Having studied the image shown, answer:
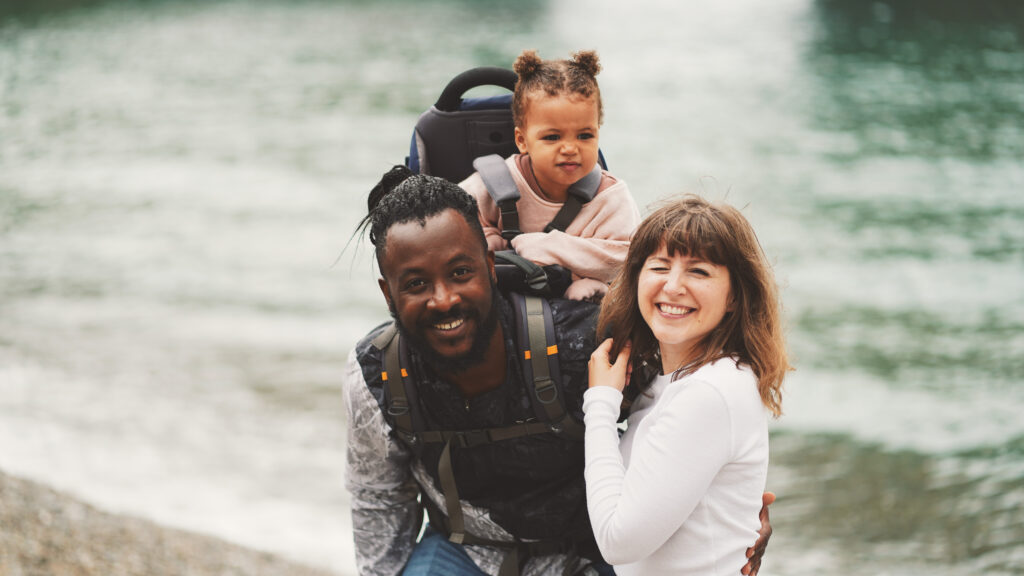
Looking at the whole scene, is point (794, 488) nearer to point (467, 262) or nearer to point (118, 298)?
point (467, 262)

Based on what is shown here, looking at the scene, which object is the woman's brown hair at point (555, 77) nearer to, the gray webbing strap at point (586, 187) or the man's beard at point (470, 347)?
the gray webbing strap at point (586, 187)

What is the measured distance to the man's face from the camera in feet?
8.07

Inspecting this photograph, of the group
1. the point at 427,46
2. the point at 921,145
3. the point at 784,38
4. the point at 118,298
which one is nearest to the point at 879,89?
the point at 921,145

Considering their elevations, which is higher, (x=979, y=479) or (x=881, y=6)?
(x=881, y=6)

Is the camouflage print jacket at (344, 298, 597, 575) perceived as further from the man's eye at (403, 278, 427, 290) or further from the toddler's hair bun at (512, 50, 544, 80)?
the toddler's hair bun at (512, 50, 544, 80)

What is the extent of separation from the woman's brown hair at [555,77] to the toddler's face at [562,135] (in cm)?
3

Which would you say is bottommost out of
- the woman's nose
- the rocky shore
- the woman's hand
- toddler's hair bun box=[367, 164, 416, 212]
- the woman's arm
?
the rocky shore

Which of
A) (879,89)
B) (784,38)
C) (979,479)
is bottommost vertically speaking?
(979,479)

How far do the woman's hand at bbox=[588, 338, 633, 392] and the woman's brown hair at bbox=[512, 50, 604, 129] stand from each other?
0.95 metres

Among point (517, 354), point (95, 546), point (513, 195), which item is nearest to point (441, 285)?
point (517, 354)

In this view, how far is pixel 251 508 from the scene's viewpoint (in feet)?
22.1

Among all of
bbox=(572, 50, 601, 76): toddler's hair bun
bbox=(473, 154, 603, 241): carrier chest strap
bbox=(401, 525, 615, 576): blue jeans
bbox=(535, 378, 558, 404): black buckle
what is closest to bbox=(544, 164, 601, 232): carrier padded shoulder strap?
bbox=(473, 154, 603, 241): carrier chest strap

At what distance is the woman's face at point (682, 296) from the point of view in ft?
7.67

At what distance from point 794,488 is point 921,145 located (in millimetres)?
14763
